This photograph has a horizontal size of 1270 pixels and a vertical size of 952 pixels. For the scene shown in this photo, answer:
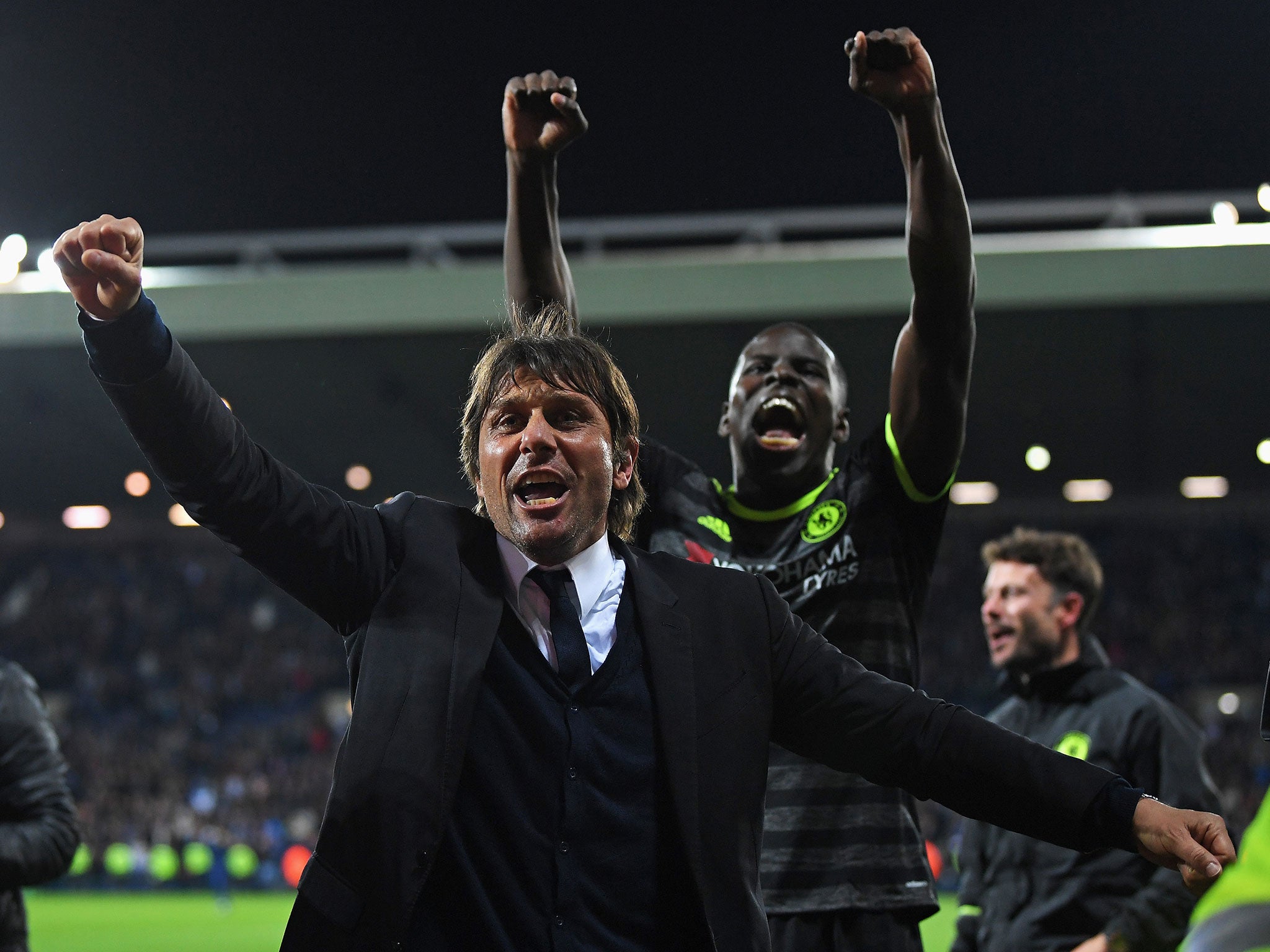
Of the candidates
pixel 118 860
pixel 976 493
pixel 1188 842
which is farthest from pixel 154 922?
pixel 1188 842

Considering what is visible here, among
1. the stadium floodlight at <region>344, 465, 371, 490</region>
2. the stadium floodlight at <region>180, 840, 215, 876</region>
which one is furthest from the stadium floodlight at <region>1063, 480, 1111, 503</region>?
the stadium floodlight at <region>180, 840, 215, 876</region>

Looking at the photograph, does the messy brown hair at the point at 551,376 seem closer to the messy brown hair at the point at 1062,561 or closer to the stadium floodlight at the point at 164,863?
the messy brown hair at the point at 1062,561

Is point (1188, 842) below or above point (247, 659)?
above

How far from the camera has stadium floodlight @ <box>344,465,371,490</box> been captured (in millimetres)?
19406

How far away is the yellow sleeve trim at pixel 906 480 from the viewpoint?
122 inches

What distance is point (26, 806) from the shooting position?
12.7 feet

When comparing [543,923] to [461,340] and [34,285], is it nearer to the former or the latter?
[461,340]

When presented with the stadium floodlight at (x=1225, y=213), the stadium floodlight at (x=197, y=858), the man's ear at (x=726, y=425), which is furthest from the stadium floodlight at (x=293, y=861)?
the man's ear at (x=726, y=425)

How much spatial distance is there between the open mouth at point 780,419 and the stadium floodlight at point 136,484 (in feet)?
59.6

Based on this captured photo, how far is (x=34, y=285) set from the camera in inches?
577

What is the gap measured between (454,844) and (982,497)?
67.7 ft

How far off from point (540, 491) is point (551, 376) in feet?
0.71

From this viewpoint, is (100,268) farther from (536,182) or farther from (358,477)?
(358,477)

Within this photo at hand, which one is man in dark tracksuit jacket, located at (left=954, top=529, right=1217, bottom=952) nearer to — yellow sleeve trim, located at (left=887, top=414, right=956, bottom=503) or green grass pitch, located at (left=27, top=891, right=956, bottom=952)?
yellow sleeve trim, located at (left=887, top=414, right=956, bottom=503)
